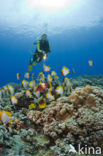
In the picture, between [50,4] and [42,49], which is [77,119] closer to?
[42,49]

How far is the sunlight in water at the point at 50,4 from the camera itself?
21.1m

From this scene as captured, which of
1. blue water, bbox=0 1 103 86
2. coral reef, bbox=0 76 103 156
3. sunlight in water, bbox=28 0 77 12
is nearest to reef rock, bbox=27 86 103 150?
coral reef, bbox=0 76 103 156

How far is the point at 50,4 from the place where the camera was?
23.0m

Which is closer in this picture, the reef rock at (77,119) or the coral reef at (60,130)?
the coral reef at (60,130)

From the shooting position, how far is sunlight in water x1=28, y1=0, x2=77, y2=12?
69.1 ft

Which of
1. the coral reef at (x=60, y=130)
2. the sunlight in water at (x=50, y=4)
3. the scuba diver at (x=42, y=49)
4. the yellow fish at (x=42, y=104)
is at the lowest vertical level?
the coral reef at (x=60, y=130)

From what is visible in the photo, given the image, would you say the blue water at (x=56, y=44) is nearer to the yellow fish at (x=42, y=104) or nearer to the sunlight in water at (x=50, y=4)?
the yellow fish at (x=42, y=104)

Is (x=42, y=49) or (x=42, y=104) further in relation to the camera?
(x=42, y=104)

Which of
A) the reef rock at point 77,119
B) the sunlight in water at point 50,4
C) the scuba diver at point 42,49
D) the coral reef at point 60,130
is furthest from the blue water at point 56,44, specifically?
the sunlight in water at point 50,4

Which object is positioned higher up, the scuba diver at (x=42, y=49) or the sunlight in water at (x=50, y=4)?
the sunlight in water at (x=50, y=4)

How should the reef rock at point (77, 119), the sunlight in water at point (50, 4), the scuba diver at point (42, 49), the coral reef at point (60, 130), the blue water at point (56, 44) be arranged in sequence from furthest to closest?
the blue water at point (56, 44) → the sunlight in water at point (50, 4) → the scuba diver at point (42, 49) → the reef rock at point (77, 119) → the coral reef at point (60, 130)

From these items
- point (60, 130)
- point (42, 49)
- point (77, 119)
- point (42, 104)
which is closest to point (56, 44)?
point (42, 104)

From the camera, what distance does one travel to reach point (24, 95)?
6.47 metres

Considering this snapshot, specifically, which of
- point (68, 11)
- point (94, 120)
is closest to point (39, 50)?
point (94, 120)
